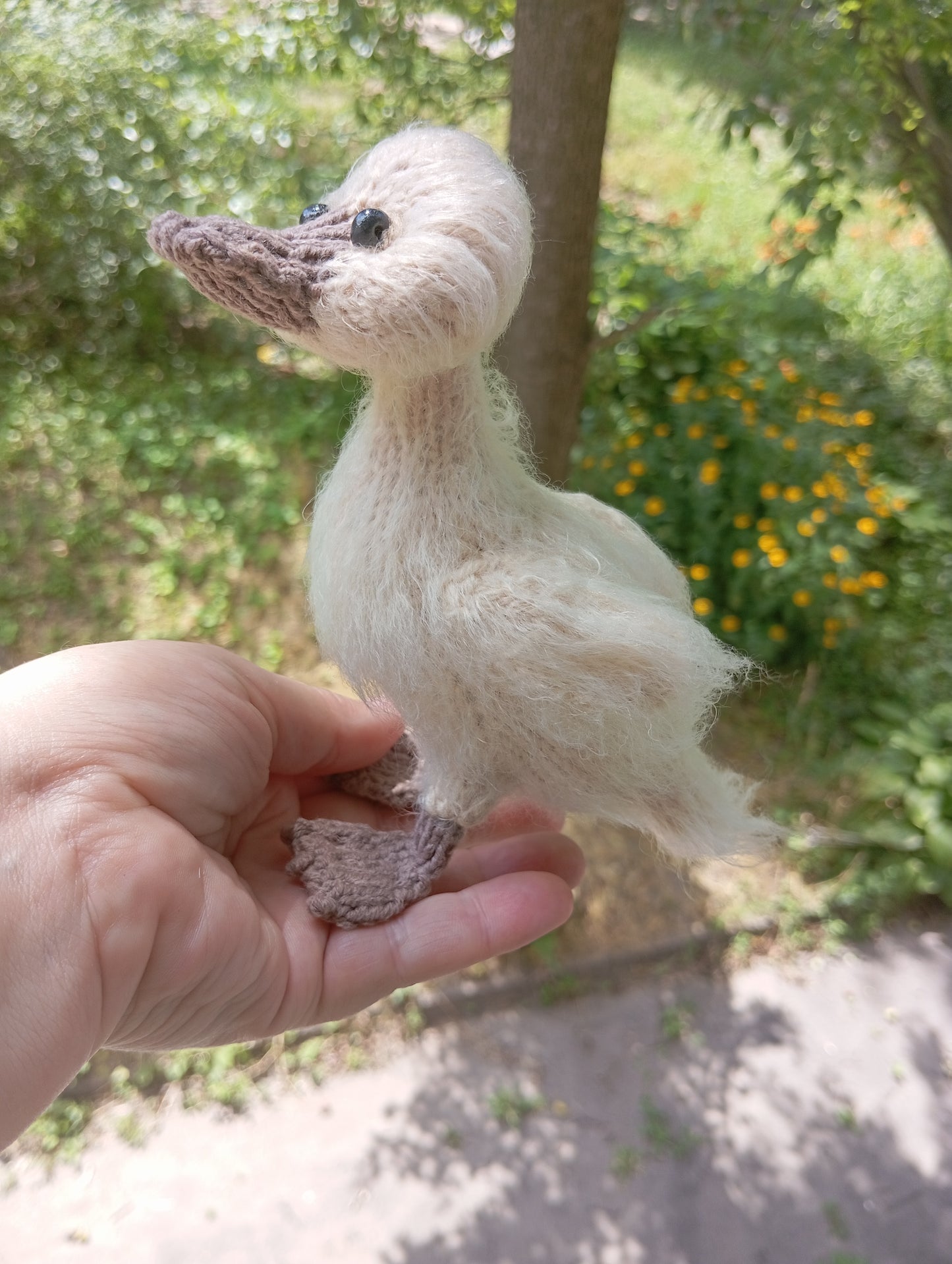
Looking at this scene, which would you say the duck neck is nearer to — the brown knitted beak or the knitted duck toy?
the knitted duck toy

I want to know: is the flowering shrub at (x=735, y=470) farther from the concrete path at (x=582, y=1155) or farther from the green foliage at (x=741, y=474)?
the concrete path at (x=582, y=1155)

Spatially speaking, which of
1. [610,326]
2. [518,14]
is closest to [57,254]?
[610,326]

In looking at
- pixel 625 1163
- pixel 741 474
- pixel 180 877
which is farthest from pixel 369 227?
pixel 625 1163

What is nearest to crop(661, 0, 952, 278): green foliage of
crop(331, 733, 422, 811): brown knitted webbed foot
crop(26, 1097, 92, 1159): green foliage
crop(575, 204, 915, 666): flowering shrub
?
crop(575, 204, 915, 666): flowering shrub

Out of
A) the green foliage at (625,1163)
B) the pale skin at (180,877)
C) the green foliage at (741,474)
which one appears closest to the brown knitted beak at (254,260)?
the pale skin at (180,877)

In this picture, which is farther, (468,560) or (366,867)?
(366,867)

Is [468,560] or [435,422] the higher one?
[435,422]

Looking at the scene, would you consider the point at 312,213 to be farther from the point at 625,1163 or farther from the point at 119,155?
the point at 119,155
